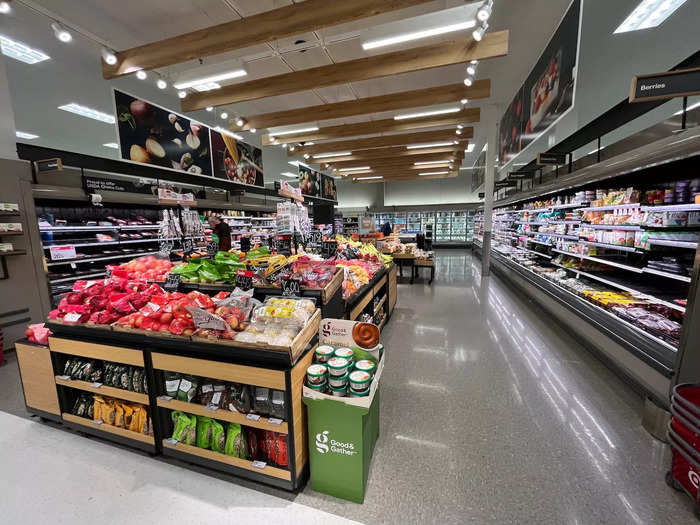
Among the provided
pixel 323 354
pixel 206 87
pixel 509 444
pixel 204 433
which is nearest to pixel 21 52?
pixel 206 87

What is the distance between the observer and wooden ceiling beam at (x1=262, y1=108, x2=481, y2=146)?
6.47 metres

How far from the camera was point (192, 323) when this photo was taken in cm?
182

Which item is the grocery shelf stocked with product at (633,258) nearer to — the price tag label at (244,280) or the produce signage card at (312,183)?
the price tag label at (244,280)

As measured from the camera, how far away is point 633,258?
12.2 feet

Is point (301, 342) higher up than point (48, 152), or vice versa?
point (48, 152)

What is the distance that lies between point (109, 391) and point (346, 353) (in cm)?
179

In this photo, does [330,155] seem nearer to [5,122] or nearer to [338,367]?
[5,122]

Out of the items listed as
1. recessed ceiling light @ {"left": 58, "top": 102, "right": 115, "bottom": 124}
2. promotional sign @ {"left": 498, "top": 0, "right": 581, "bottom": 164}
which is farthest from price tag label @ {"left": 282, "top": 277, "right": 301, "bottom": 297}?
recessed ceiling light @ {"left": 58, "top": 102, "right": 115, "bottom": 124}

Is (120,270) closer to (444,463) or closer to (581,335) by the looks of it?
(444,463)

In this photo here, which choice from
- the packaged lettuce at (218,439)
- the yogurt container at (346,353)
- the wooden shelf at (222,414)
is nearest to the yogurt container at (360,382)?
the yogurt container at (346,353)

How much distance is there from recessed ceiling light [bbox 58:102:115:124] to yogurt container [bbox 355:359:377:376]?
8.36 meters

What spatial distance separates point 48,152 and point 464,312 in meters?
7.72

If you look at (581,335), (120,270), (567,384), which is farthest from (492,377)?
(120,270)

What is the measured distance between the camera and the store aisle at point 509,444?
1.55 m
